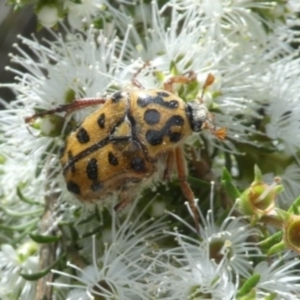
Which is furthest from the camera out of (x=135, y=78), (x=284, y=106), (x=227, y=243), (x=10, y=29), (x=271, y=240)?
(x=10, y=29)

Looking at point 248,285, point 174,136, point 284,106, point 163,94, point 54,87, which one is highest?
point 54,87

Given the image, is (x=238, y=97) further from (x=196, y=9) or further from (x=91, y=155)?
(x=91, y=155)

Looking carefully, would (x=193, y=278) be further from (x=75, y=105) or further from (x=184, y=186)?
(x=75, y=105)

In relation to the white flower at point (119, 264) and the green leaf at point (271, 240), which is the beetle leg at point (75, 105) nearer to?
the white flower at point (119, 264)

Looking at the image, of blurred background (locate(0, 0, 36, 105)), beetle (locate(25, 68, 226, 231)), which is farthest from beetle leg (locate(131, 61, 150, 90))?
blurred background (locate(0, 0, 36, 105))

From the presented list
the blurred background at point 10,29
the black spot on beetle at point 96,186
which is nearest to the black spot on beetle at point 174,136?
the black spot on beetle at point 96,186

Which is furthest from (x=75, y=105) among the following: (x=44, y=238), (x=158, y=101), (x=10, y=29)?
(x=10, y=29)
